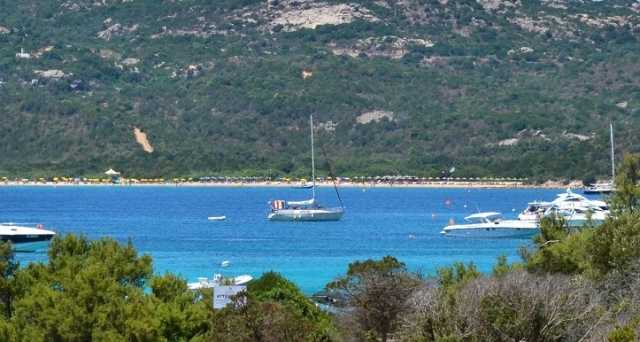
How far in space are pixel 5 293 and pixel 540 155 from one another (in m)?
159

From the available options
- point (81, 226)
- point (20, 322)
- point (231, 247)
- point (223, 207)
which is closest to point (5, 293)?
Answer: point (20, 322)

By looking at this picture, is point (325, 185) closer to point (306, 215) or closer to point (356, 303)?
point (306, 215)

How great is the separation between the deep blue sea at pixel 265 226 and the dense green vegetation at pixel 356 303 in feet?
77.0

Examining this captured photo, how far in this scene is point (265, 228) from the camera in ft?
357

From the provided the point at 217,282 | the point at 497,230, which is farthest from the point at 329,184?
the point at 217,282

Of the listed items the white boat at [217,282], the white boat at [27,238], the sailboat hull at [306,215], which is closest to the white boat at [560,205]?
the sailboat hull at [306,215]

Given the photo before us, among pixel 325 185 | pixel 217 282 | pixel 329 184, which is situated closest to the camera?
pixel 217 282

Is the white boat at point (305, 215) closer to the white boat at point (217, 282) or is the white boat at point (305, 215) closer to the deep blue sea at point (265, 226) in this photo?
the deep blue sea at point (265, 226)

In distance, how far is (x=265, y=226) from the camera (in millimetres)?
111625

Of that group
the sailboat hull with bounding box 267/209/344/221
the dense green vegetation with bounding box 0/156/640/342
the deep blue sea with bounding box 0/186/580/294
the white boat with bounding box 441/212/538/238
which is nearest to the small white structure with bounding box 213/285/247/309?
the dense green vegetation with bounding box 0/156/640/342

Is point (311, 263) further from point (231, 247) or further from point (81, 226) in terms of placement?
point (81, 226)

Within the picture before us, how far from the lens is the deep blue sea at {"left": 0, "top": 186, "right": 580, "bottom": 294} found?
7556 cm

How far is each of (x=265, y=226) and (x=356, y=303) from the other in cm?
7660

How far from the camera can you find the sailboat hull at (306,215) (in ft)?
386
